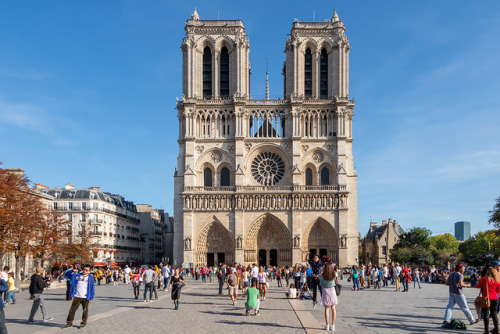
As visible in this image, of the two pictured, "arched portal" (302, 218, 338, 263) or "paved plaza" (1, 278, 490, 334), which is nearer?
"paved plaza" (1, 278, 490, 334)

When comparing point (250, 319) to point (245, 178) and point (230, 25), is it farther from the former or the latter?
point (230, 25)

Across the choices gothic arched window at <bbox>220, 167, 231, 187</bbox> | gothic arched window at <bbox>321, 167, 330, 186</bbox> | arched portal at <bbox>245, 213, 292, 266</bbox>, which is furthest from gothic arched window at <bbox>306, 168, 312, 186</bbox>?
gothic arched window at <bbox>220, 167, 231, 187</bbox>

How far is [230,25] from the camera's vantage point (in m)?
56.2

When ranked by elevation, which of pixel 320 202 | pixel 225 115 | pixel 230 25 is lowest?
pixel 320 202

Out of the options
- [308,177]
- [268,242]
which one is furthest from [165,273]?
[308,177]

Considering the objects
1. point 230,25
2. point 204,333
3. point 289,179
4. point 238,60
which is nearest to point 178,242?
point 289,179

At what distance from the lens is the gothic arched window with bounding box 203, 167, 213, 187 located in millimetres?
55188

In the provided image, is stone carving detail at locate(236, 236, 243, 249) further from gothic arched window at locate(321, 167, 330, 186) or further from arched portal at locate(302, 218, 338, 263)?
gothic arched window at locate(321, 167, 330, 186)

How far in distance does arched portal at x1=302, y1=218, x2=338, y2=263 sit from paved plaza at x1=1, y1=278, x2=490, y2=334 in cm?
→ 3100

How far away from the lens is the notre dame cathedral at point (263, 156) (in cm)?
5288

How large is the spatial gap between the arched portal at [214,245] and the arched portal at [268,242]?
187 centimetres

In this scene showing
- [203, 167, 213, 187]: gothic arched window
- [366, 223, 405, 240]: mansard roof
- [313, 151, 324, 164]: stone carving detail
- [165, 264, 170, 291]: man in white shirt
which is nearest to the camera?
[165, 264, 170, 291]: man in white shirt

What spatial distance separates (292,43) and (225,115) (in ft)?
34.1

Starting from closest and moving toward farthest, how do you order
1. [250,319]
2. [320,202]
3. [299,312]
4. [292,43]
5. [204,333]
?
[204,333] < [250,319] < [299,312] < [320,202] < [292,43]
